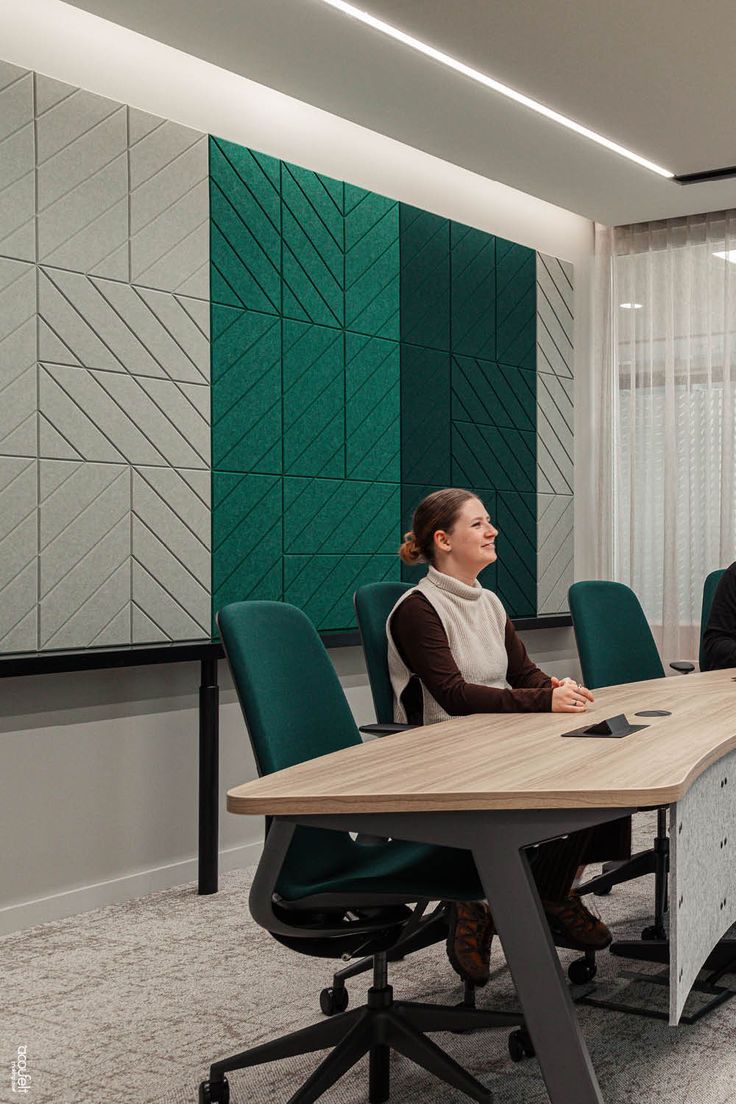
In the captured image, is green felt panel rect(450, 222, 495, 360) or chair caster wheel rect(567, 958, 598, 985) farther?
green felt panel rect(450, 222, 495, 360)

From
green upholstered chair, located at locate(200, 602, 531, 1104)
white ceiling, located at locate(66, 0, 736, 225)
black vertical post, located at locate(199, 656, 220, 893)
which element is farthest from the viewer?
black vertical post, located at locate(199, 656, 220, 893)

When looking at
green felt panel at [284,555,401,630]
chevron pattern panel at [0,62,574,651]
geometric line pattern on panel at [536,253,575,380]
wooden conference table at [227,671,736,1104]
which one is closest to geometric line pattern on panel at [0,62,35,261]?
chevron pattern panel at [0,62,574,651]

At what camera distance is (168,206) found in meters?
4.25

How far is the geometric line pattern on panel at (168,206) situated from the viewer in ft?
13.6

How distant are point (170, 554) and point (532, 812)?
2.53 metres

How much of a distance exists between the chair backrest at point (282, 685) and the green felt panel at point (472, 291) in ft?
10.9

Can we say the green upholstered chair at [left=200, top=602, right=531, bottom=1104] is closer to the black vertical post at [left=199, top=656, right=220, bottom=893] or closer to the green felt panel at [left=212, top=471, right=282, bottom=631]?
the black vertical post at [left=199, top=656, right=220, bottom=893]

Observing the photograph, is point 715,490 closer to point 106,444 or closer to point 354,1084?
point 106,444

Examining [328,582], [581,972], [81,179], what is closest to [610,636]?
[581,972]

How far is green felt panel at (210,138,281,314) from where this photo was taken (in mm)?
4441

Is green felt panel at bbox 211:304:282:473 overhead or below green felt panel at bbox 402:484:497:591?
overhead

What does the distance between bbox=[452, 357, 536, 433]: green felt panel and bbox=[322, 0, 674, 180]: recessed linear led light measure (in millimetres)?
1162

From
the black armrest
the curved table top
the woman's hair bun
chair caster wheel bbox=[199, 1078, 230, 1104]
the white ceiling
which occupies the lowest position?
chair caster wheel bbox=[199, 1078, 230, 1104]

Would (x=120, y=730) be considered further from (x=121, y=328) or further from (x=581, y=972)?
(x=581, y=972)
